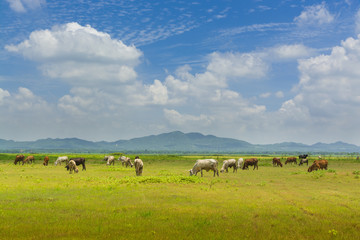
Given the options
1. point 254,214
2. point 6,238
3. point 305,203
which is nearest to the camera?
point 6,238

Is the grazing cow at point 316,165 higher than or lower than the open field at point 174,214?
higher

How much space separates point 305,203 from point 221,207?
221 inches

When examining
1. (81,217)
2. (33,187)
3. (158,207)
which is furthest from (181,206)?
(33,187)

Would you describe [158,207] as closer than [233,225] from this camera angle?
No

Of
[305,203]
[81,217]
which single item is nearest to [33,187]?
[81,217]

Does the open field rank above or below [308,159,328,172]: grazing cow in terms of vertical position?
below

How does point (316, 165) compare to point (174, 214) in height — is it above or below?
above

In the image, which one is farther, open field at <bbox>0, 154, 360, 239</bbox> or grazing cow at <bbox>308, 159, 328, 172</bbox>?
grazing cow at <bbox>308, 159, 328, 172</bbox>

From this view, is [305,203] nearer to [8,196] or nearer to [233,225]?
[233,225]

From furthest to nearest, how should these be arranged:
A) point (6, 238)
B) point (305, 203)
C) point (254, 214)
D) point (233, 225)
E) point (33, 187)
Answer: point (33, 187) < point (305, 203) < point (254, 214) < point (233, 225) < point (6, 238)

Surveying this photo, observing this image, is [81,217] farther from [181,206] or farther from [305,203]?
[305,203]

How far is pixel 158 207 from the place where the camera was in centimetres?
1662

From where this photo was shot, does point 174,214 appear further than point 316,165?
No

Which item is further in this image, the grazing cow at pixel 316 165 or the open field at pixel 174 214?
the grazing cow at pixel 316 165
